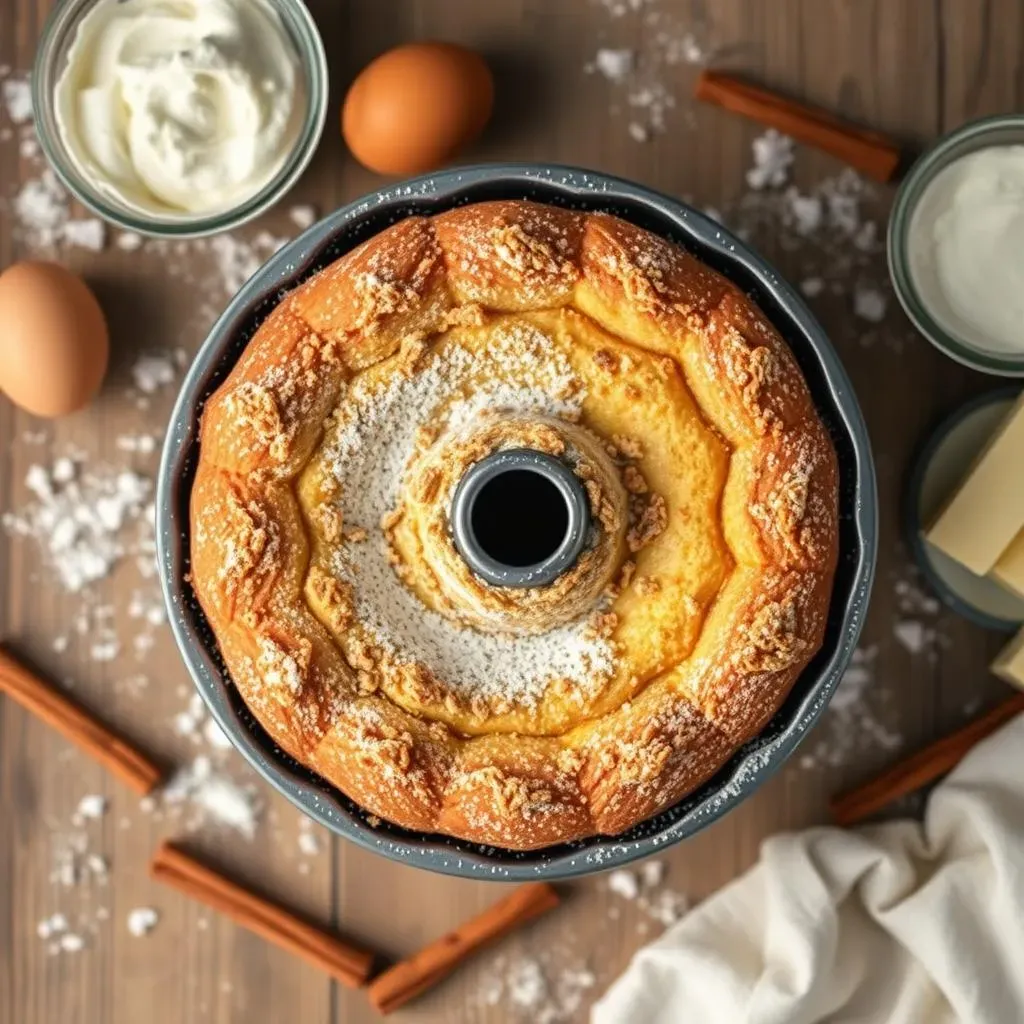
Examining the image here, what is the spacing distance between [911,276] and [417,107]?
0.47 m

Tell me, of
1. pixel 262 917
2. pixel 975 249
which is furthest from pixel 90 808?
pixel 975 249

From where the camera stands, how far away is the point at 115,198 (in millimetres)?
1281

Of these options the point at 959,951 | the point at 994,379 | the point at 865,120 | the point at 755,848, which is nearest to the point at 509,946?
the point at 755,848

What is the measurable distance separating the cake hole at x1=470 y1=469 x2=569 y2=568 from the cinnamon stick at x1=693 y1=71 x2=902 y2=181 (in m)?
0.52

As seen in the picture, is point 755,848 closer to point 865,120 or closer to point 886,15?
point 865,120

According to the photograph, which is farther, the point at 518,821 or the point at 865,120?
the point at 865,120

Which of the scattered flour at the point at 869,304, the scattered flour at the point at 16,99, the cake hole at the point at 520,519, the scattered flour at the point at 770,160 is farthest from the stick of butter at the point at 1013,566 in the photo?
the scattered flour at the point at 16,99

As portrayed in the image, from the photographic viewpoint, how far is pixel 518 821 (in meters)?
0.99

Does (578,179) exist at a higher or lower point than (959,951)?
higher

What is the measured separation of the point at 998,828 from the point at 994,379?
42 centimetres

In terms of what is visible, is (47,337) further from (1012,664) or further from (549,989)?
(1012,664)

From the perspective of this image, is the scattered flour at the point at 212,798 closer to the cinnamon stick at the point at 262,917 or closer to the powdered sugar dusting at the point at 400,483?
the cinnamon stick at the point at 262,917

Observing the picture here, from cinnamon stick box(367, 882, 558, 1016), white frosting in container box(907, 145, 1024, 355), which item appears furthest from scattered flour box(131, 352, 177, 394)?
white frosting in container box(907, 145, 1024, 355)

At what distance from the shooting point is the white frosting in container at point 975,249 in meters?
1.27
